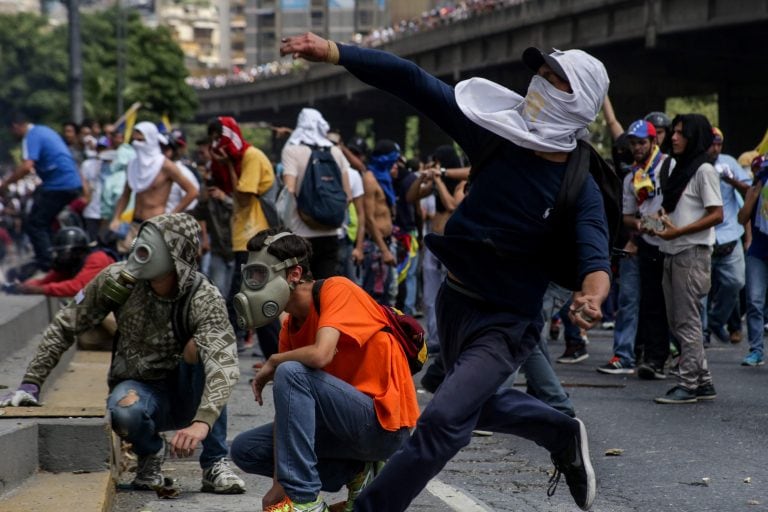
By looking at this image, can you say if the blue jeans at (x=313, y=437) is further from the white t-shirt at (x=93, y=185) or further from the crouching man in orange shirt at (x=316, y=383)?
the white t-shirt at (x=93, y=185)

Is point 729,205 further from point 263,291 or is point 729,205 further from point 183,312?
point 263,291

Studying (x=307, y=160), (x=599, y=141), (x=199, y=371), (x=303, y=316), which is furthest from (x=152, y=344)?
(x=599, y=141)

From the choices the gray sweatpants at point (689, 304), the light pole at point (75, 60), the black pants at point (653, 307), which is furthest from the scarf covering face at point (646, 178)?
the light pole at point (75, 60)

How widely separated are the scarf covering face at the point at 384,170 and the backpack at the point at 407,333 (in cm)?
871

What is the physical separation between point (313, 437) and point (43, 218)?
Answer: 30.9 ft

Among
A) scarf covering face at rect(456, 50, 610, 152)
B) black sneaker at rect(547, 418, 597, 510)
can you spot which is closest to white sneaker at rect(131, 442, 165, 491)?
black sneaker at rect(547, 418, 597, 510)

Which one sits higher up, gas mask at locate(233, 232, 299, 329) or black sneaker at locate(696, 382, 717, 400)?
gas mask at locate(233, 232, 299, 329)

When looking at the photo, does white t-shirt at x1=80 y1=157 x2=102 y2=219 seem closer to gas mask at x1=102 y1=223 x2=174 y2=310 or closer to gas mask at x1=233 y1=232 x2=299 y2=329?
gas mask at x1=102 y1=223 x2=174 y2=310

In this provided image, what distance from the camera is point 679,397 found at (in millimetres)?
9133

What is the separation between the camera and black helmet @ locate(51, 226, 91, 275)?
385 inches

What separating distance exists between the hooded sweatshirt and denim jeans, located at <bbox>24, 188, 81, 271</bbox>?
308 inches

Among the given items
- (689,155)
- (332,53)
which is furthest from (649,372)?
(332,53)

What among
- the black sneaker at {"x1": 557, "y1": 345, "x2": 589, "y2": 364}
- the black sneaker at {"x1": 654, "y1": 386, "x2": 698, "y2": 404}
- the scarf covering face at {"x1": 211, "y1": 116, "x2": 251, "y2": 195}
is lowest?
the black sneaker at {"x1": 557, "y1": 345, "x2": 589, "y2": 364}

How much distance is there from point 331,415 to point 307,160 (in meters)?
5.72
